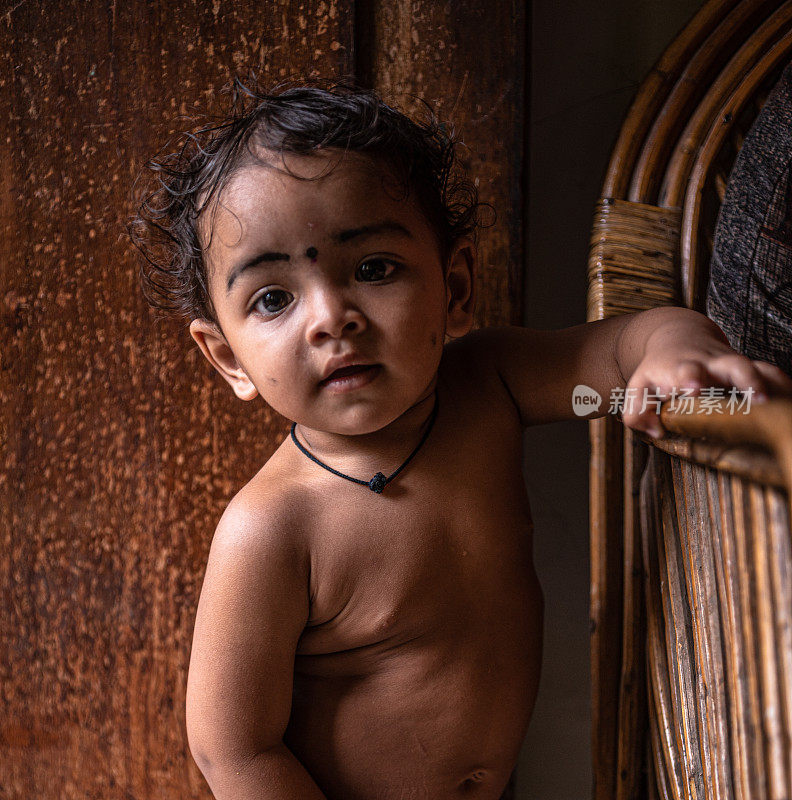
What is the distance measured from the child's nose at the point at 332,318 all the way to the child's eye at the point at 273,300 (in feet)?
0.11

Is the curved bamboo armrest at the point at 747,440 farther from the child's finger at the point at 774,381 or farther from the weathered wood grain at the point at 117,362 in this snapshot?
the weathered wood grain at the point at 117,362

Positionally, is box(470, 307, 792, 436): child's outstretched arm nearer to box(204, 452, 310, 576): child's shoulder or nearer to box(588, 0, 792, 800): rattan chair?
box(588, 0, 792, 800): rattan chair

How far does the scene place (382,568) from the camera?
1.96 feet

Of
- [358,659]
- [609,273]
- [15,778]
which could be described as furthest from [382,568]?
[15,778]

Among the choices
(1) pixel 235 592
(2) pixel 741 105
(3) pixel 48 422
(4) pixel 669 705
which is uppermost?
(2) pixel 741 105

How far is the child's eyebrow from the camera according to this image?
544mm

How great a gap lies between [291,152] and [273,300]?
12 centimetres

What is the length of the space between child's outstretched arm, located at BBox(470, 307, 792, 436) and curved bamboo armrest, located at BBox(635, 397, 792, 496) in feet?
0.27

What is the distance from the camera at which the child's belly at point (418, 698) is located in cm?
62

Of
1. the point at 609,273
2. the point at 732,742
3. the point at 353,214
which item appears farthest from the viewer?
the point at 609,273

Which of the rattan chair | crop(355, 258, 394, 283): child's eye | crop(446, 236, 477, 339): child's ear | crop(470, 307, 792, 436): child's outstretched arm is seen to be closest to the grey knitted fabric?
the rattan chair

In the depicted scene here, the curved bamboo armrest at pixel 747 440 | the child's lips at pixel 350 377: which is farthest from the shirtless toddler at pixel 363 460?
the curved bamboo armrest at pixel 747 440

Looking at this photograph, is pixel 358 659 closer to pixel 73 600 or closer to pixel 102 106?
pixel 73 600

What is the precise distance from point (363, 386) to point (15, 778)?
70cm
